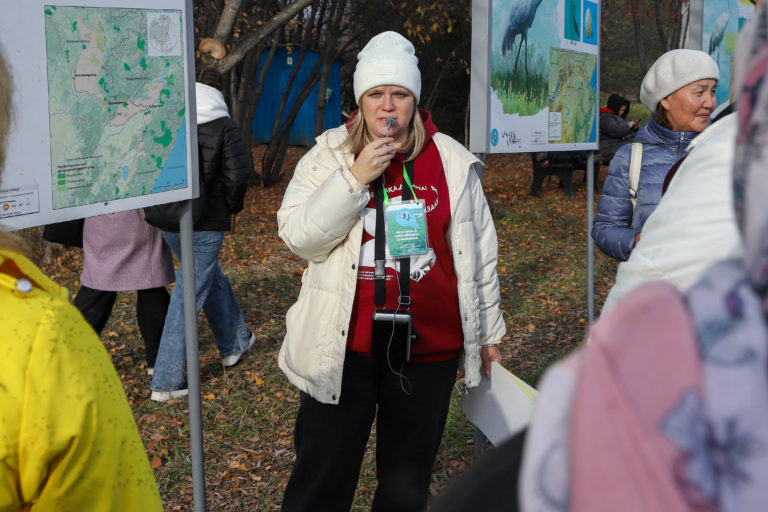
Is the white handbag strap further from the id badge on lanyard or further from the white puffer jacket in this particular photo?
the id badge on lanyard

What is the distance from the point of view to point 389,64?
2.88 metres

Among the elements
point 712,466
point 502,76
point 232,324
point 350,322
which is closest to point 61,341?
point 712,466

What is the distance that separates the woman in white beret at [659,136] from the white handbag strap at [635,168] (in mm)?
13

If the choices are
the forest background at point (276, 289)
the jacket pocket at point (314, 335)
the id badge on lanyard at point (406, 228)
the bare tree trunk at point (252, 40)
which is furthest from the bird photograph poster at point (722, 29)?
the bare tree trunk at point (252, 40)

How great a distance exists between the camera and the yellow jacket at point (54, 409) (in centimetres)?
125

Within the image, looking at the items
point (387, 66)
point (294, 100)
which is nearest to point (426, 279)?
point (387, 66)

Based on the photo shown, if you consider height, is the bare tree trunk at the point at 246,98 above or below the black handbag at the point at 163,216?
above

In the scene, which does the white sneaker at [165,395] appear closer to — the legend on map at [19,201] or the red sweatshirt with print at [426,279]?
the red sweatshirt with print at [426,279]

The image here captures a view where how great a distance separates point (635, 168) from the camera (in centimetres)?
350

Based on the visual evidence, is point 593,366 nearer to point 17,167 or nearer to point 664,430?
point 664,430

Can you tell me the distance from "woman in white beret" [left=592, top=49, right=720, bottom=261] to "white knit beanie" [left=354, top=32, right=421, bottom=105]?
1.14 meters

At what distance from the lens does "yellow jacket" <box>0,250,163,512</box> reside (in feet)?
4.10

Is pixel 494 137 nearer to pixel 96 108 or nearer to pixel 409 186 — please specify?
pixel 409 186

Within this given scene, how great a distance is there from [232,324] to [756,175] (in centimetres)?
525
